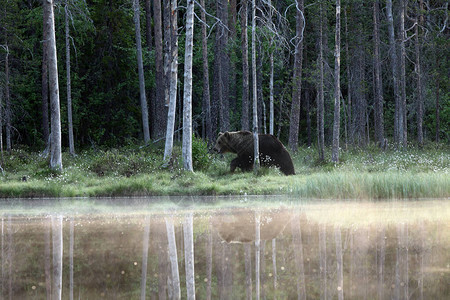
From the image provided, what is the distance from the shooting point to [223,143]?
21391mm

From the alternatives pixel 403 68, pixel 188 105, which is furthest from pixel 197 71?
pixel 188 105

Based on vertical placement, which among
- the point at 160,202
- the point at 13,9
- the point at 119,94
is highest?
the point at 13,9

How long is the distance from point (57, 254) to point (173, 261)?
67.4 inches

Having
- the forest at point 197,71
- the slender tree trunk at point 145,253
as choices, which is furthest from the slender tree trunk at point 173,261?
the forest at point 197,71

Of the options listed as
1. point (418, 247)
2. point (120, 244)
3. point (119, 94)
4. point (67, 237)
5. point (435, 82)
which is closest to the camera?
point (418, 247)

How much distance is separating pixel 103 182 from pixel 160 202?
3338mm

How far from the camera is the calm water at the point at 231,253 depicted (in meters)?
6.07

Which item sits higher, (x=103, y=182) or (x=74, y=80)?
(x=74, y=80)

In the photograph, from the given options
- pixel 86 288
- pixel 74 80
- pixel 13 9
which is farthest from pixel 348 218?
pixel 74 80

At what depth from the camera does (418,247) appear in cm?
793

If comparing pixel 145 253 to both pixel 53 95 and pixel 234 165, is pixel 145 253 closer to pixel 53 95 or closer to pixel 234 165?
pixel 234 165

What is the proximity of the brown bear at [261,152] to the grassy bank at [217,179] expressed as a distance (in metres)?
0.62

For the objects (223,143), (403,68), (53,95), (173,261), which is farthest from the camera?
(403,68)

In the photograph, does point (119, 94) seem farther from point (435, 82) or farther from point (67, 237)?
point (67, 237)
